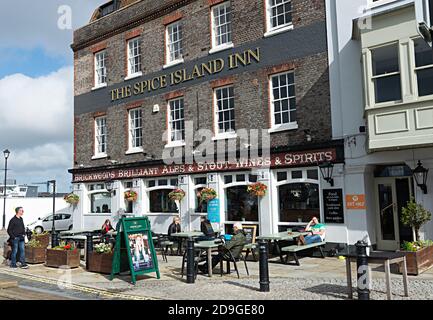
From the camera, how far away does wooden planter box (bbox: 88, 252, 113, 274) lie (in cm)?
1119

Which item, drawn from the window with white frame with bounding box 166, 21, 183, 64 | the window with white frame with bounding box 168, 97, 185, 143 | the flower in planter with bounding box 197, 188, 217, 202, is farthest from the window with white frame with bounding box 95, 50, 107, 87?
the flower in planter with bounding box 197, 188, 217, 202

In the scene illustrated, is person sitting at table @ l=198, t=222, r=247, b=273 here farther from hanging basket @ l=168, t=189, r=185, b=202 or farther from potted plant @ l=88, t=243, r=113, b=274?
hanging basket @ l=168, t=189, r=185, b=202

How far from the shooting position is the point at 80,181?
2261cm

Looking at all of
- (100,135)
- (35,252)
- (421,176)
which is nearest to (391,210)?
(421,176)

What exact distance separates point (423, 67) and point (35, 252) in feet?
39.3

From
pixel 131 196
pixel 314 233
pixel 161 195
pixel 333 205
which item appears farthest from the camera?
pixel 131 196

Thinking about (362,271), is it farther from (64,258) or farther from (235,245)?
(64,258)

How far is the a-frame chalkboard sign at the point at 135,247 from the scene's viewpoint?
10.0m

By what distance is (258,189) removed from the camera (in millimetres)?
14992

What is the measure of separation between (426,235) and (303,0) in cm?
823

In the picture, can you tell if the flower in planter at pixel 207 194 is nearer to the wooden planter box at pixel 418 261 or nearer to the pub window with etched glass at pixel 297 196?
the pub window with etched glass at pixel 297 196

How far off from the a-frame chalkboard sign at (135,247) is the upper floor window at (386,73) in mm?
7177

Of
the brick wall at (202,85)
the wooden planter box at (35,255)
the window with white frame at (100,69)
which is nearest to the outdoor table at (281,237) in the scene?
the brick wall at (202,85)

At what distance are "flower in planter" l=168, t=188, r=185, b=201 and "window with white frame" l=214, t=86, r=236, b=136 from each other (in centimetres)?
274
